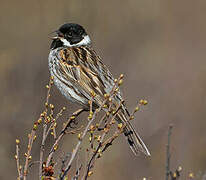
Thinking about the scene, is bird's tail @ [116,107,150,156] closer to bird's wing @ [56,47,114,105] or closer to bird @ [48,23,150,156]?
bird @ [48,23,150,156]

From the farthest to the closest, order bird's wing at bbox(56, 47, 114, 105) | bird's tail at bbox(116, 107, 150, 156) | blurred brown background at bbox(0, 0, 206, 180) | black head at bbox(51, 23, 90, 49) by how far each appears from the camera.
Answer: blurred brown background at bbox(0, 0, 206, 180), black head at bbox(51, 23, 90, 49), bird's wing at bbox(56, 47, 114, 105), bird's tail at bbox(116, 107, 150, 156)

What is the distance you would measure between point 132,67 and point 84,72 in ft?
10.5

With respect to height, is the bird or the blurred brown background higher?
the bird

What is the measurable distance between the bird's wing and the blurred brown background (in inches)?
47.8

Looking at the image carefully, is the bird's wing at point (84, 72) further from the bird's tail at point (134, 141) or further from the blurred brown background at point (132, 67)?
the blurred brown background at point (132, 67)

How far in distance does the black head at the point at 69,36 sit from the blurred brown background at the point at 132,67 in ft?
4.10

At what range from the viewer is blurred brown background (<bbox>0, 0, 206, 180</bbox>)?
19.4 ft

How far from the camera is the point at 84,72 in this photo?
15.5 feet

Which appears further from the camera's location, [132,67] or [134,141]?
[132,67]

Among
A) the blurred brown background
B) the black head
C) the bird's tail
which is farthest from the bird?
the blurred brown background

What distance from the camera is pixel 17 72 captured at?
6684 mm

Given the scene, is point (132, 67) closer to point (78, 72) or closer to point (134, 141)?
point (78, 72)

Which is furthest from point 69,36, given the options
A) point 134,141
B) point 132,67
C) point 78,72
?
point 132,67

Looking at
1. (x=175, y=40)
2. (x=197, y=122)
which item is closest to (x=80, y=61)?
(x=197, y=122)
